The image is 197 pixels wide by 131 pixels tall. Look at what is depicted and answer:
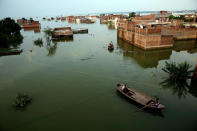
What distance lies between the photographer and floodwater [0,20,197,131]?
41.3ft

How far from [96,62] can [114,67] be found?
4.30 metres

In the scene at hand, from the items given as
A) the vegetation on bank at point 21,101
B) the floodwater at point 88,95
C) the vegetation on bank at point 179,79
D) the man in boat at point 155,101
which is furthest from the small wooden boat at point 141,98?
the vegetation on bank at point 21,101

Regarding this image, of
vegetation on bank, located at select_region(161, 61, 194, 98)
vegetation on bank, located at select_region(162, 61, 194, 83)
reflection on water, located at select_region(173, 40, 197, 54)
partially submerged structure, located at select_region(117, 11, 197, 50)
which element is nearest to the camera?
vegetation on bank, located at select_region(161, 61, 194, 98)

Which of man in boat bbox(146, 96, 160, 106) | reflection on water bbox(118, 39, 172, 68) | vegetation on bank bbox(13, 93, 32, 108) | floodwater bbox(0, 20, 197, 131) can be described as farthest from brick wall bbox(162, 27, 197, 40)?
vegetation on bank bbox(13, 93, 32, 108)

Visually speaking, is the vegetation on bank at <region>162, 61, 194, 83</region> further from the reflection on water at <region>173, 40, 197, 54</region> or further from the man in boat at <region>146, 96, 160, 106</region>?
the reflection on water at <region>173, 40, 197, 54</region>

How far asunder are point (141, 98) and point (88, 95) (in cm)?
602

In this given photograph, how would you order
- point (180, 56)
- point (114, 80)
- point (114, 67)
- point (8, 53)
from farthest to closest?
point (8, 53)
point (180, 56)
point (114, 67)
point (114, 80)

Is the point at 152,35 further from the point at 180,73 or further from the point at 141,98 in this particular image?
the point at 141,98

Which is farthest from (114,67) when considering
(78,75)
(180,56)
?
(180,56)

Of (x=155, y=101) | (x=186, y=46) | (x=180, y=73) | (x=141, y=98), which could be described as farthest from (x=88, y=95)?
(x=186, y=46)

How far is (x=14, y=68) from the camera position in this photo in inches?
1003

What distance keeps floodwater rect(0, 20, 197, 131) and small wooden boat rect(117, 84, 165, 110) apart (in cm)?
73

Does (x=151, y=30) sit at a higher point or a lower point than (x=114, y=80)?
higher

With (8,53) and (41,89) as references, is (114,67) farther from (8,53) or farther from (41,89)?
(8,53)
